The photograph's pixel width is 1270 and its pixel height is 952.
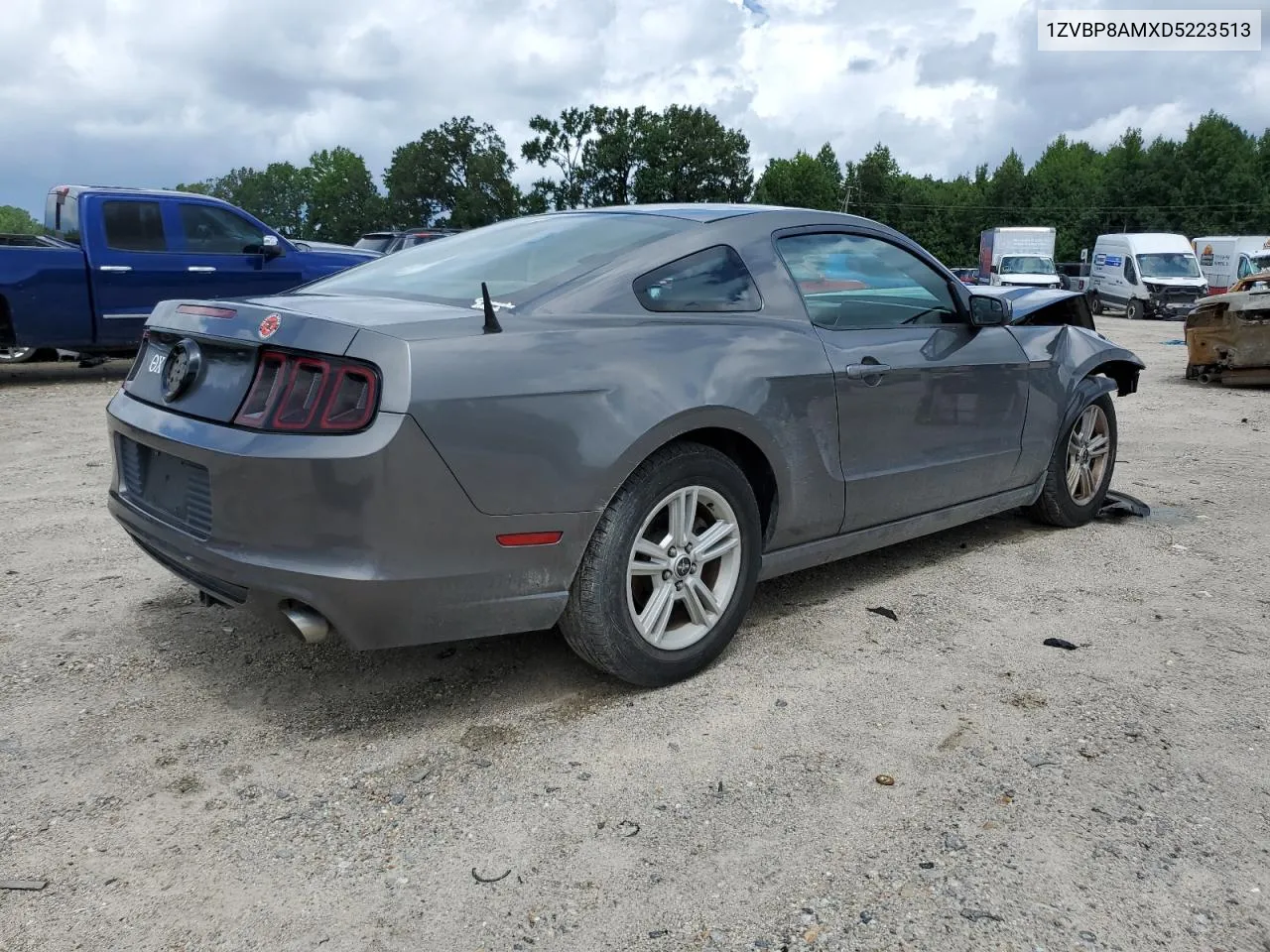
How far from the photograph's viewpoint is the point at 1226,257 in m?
36.7

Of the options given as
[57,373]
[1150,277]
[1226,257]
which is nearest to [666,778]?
[57,373]

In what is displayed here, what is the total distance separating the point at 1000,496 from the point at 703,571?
6.08ft

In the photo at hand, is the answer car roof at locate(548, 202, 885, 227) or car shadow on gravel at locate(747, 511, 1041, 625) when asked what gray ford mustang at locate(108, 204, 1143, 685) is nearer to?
car roof at locate(548, 202, 885, 227)

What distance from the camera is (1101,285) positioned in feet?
105

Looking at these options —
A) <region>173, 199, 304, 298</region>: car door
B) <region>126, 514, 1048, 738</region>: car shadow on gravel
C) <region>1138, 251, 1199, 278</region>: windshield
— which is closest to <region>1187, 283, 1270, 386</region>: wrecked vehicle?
<region>126, 514, 1048, 738</region>: car shadow on gravel

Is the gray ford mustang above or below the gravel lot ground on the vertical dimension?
above

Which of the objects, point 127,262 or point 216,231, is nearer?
point 127,262

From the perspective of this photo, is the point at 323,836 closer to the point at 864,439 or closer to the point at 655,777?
the point at 655,777

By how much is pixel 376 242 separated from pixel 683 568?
67.2 feet

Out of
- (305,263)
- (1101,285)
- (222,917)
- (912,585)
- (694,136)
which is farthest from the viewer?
(694,136)

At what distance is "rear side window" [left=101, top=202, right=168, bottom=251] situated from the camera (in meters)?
10.6

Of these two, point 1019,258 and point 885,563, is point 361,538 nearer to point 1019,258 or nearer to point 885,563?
point 885,563

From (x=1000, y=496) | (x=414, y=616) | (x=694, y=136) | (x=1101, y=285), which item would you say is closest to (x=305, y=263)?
(x=1000, y=496)

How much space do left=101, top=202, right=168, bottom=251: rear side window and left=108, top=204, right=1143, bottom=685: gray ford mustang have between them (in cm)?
788
